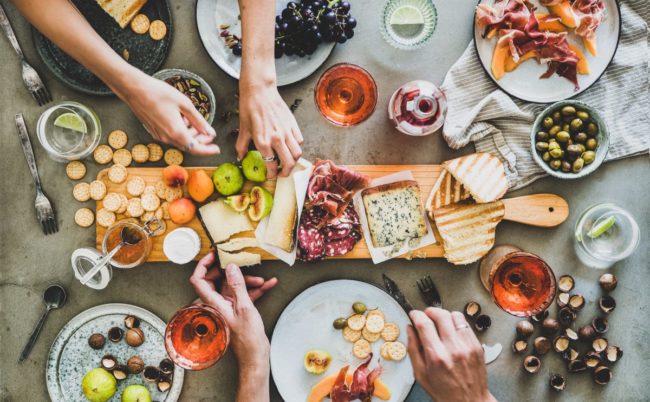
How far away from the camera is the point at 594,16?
1.48 meters

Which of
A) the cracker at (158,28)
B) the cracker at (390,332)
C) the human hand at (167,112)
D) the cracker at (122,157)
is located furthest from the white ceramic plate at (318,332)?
the cracker at (158,28)

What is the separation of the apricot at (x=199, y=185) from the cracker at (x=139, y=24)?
0.42 m

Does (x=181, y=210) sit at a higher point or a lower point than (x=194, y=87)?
lower

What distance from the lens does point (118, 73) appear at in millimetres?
1234

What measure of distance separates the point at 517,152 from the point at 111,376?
133 cm

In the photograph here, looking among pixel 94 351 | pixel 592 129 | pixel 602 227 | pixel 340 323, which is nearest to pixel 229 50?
pixel 340 323

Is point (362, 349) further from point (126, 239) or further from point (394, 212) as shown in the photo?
point (126, 239)

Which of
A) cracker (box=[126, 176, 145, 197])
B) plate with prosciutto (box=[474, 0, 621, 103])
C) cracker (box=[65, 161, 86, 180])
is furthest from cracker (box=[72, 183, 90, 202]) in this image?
plate with prosciutto (box=[474, 0, 621, 103])

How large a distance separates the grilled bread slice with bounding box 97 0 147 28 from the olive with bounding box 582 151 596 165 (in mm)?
1301

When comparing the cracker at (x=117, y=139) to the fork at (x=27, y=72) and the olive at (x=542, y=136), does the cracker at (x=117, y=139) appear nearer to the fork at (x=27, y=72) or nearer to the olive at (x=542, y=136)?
the fork at (x=27, y=72)

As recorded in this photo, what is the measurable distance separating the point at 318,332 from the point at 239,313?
250mm

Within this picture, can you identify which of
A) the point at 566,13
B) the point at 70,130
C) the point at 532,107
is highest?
the point at 566,13

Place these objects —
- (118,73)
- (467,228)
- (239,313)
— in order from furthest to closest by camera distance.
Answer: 1. (467,228)
2. (239,313)
3. (118,73)

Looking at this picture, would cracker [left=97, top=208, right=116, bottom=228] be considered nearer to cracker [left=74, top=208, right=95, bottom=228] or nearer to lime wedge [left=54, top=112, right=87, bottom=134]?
cracker [left=74, top=208, right=95, bottom=228]
